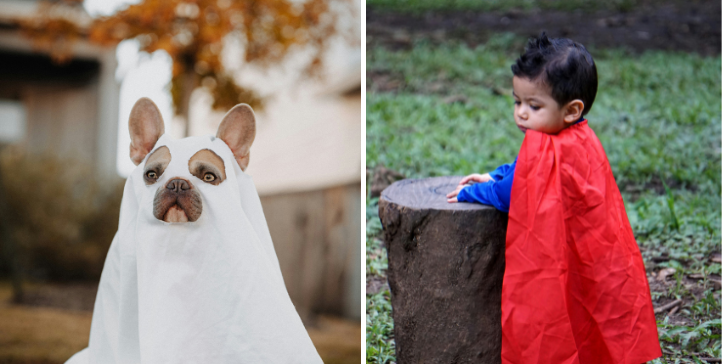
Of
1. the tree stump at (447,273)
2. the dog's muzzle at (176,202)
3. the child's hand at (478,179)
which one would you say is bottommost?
the tree stump at (447,273)

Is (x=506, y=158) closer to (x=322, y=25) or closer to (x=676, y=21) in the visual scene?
(x=322, y=25)

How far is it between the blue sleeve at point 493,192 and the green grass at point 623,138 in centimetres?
105

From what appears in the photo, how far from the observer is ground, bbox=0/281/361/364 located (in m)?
3.41

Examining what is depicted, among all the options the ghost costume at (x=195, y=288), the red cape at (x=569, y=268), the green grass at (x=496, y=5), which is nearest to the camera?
the ghost costume at (x=195, y=288)

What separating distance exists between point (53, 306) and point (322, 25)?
298cm

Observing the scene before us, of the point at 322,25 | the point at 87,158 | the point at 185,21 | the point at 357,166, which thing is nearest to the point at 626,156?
the point at 357,166

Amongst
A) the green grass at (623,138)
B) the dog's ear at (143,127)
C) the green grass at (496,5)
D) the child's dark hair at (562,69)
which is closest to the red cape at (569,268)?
the child's dark hair at (562,69)

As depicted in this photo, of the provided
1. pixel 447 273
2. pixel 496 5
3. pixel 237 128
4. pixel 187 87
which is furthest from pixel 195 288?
pixel 496 5

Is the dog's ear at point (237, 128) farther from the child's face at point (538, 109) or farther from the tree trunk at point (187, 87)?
the tree trunk at point (187, 87)

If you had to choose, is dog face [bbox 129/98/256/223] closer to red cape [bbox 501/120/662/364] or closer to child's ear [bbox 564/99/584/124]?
red cape [bbox 501/120/662/364]

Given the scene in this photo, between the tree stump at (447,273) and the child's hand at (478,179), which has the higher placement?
the child's hand at (478,179)

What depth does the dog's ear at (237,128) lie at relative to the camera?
176 centimetres

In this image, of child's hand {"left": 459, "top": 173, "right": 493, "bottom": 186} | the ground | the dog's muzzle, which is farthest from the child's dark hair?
the ground

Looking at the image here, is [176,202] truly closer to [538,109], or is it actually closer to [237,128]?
[237,128]
